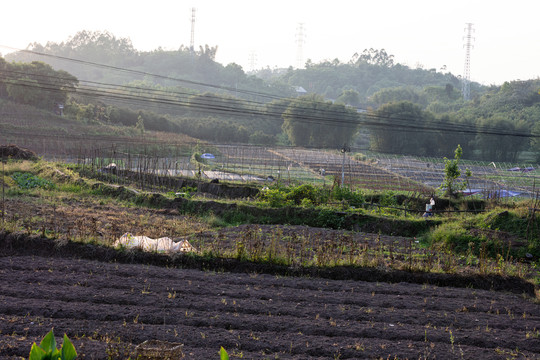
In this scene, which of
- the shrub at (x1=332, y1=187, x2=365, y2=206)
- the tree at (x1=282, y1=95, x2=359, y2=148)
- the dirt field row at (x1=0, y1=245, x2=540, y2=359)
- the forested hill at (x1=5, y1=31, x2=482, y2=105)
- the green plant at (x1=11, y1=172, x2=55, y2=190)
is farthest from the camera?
the forested hill at (x1=5, y1=31, x2=482, y2=105)

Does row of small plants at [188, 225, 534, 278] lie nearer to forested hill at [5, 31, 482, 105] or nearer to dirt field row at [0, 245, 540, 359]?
dirt field row at [0, 245, 540, 359]

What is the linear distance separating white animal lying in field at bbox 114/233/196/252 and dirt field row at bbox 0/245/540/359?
2.09ft

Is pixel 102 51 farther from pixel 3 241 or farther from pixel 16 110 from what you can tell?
pixel 3 241

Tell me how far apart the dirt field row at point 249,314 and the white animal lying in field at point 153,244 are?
0.64 metres

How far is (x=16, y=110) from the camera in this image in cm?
4119

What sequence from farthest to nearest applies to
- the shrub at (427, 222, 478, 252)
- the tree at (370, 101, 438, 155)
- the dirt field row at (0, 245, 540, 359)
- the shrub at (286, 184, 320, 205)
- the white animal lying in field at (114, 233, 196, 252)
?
1. the tree at (370, 101, 438, 155)
2. the shrub at (286, 184, 320, 205)
3. the shrub at (427, 222, 478, 252)
4. the white animal lying in field at (114, 233, 196, 252)
5. the dirt field row at (0, 245, 540, 359)

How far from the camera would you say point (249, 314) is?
6.16 m

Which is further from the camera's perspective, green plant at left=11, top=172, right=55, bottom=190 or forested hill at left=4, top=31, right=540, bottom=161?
forested hill at left=4, top=31, right=540, bottom=161

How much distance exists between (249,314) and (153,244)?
3282mm

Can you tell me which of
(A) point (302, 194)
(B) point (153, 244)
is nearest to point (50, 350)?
(B) point (153, 244)

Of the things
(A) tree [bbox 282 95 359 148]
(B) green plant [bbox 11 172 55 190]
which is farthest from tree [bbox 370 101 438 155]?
(B) green plant [bbox 11 172 55 190]

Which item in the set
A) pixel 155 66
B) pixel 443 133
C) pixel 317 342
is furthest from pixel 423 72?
pixel 317 342

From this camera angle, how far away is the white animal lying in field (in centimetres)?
874

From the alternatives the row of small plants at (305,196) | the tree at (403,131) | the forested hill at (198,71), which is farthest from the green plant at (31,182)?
the forested hill at (198,71)
